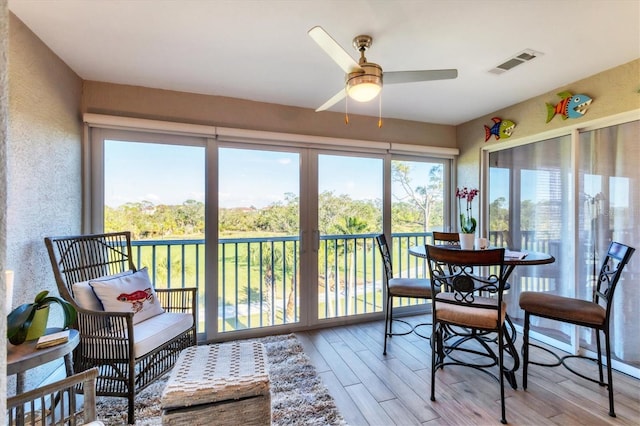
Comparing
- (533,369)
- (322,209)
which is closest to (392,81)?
(322,209)

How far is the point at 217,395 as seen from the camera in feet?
4.41

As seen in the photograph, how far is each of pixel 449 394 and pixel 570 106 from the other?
2624 millimetres

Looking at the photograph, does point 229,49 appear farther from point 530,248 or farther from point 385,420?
point 530,248

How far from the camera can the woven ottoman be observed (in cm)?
131

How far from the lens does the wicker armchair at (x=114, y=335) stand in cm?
174

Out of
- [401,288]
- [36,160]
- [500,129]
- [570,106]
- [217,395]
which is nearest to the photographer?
[217,395]

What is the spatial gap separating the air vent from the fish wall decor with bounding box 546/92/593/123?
73 cm

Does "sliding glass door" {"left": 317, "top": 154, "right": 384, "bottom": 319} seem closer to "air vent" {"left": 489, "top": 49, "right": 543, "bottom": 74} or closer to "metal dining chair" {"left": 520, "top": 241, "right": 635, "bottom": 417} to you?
"air vent" {"left": 489, "top": 49, "right": 543, "bottom": 74}

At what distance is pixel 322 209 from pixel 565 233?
7.66 feet

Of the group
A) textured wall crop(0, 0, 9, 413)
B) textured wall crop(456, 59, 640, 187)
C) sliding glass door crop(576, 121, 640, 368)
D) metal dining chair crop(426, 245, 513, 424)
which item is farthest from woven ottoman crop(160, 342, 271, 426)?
textured wall crop(456, 59, 640, 187)

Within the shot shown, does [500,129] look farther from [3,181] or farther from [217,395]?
[3,181]

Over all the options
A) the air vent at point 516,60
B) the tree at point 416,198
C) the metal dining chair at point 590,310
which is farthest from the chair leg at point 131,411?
the air vent at point 516,60

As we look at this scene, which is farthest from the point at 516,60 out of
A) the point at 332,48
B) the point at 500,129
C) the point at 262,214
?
the point at 262,214

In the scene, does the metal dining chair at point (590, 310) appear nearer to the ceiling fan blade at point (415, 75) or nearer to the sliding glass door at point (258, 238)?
the ceiling fan blade at point (415, 75)
